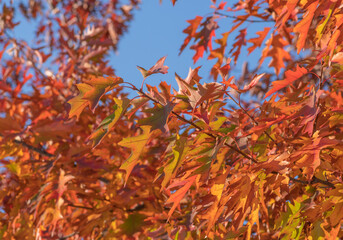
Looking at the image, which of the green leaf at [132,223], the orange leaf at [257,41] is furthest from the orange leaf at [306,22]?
the green leaf at [132,223]

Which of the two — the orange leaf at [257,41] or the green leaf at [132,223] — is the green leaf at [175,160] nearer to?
the green leaf at [132,223]

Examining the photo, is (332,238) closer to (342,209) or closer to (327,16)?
(342,209)

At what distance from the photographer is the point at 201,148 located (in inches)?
46.8

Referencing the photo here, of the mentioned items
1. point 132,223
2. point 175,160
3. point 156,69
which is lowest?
point 175,160

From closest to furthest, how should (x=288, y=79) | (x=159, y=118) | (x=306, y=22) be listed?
(x=159, y=118) < (x=288, y=79) < (x=306, y=22)

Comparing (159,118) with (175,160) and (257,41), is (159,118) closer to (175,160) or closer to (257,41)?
(175,160)

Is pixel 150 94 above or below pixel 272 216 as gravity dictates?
above

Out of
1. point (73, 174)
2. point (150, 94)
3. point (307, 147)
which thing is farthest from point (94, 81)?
point (73, 174)

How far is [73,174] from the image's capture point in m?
2.14

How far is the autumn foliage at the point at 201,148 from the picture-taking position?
115 centimetres

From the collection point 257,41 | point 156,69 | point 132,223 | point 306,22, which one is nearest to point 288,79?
point 306,22

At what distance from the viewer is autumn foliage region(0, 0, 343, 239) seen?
1146mm

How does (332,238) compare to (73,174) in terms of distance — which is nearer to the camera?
(332,238)

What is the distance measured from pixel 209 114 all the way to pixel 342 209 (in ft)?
1.64
